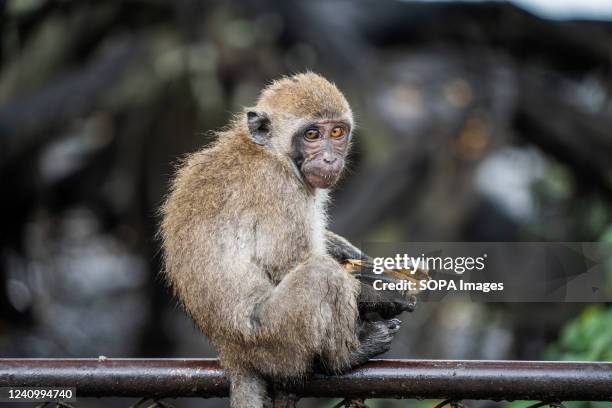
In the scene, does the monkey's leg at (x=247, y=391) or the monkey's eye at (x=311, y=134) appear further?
the monkey's eye at (x=311, y=134)

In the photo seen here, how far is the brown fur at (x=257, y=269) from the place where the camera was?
337cm

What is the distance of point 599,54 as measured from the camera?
951 cm

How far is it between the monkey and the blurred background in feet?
14.3

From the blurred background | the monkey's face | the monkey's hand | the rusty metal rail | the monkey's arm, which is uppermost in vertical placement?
the blurred background

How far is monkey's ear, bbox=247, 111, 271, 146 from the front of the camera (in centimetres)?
402

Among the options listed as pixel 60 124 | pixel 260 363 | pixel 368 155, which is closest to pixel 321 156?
pixel 260 363

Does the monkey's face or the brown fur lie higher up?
the monkey's face

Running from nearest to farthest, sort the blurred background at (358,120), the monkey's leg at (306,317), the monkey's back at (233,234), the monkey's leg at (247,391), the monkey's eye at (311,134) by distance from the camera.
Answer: the monkey's leg at (247,391) < the monkey's leg at (306,317) < the monkey's back at (233,234) < the monkey's eye at (311,134) < the blurred background at (358,120)

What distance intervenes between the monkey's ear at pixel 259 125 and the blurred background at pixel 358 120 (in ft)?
14.1

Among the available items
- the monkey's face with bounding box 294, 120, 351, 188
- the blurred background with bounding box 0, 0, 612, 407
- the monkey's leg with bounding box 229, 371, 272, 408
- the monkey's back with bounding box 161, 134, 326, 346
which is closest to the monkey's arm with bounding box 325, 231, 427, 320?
the monkey's back with bounding box 161, 134, 326, 346

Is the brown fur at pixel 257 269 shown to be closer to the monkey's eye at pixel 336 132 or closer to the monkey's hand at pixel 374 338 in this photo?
the monkey's hand at pixel 374 338

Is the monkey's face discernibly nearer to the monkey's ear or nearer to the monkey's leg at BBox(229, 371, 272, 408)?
the monkey's ear

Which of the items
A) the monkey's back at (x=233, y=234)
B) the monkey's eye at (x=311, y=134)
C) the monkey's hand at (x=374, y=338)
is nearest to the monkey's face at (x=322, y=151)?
the monkey's eye at (x=311, y=134)

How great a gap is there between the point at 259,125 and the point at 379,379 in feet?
5.40
